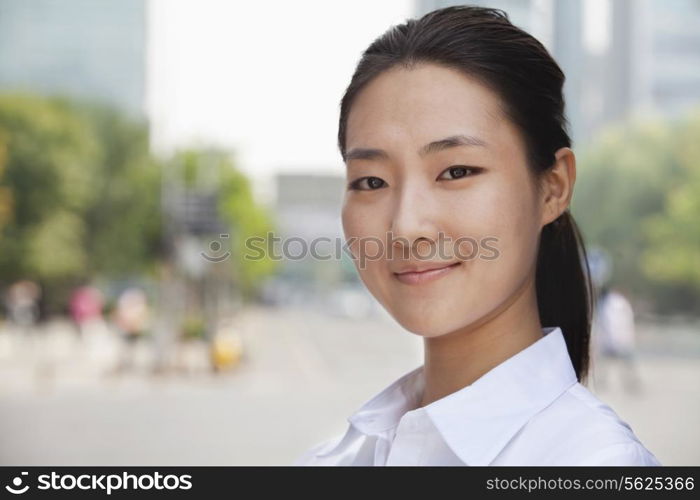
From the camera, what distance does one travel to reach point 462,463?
78 centimetres

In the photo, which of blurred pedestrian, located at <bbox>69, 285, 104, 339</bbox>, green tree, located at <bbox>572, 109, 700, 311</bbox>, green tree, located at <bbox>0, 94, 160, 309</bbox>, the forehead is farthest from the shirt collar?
green tree, located at <bbox>0, 94, 160, 309</bbox>

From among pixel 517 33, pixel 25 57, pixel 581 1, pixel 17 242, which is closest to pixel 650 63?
pixel 581 1

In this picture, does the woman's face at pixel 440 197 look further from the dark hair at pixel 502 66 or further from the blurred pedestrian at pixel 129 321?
the blurred pedestrian at pixel 129 321

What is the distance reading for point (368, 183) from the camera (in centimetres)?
81

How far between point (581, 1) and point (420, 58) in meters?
7.59

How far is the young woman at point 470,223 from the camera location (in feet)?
2.47

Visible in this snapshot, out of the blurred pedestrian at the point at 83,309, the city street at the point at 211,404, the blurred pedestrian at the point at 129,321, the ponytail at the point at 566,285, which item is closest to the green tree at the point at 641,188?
the city street at the point at 211,404

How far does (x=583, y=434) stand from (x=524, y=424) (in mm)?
63

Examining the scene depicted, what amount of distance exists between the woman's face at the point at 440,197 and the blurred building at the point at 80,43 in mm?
23940

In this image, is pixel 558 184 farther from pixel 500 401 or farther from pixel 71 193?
pixel 71 193

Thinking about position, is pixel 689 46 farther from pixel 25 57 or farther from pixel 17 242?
pixel 25 57

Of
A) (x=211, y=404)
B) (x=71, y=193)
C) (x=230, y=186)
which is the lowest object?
Answer: (x=211, y=404)

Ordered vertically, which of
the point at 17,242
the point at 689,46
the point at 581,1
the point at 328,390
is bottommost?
the point at 328,390
